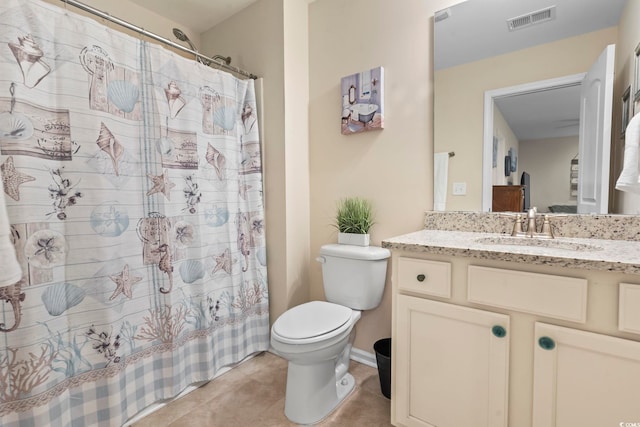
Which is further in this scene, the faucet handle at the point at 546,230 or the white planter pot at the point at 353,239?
the white planter pot at the point at 353,239

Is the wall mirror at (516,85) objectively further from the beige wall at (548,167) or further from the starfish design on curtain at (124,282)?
the starfish design on curtain at (124,282)

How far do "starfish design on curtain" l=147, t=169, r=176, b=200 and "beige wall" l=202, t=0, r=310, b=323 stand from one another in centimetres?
65

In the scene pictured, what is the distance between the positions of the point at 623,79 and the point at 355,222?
51.9 inches

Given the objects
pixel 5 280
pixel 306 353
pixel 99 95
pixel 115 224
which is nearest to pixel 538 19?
pixel 306 353

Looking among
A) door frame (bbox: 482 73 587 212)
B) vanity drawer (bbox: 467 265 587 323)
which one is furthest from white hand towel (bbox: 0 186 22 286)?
door frame (bbox: 482 73 587 212)

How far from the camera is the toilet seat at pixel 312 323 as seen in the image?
1403 mm

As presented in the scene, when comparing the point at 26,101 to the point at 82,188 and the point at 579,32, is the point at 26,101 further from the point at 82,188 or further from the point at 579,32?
the point at 579,32

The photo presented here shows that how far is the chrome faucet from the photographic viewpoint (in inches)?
53.8

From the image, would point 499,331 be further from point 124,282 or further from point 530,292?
point 124,282

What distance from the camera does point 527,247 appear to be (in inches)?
48.5

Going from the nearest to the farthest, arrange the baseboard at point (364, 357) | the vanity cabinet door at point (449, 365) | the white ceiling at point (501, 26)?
the vanity cabinet door at point (449, 365), the white ceiling at point (501, 26), the baseboard at point (364, 357)

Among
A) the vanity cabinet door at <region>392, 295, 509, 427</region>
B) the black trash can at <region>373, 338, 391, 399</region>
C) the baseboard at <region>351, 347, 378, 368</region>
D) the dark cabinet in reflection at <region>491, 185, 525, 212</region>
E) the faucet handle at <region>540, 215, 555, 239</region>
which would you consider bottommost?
the baseboard at <region>351, 347, 378, 368</region>

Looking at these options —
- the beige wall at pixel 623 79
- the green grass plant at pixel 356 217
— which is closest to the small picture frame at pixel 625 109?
the beige wall at pixel 623 79

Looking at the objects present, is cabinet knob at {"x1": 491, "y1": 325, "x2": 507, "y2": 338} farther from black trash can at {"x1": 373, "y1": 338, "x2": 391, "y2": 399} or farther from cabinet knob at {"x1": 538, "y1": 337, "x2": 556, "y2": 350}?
black trash can at {"x1": 373, "y1": 338, "x2": 391, "y2": 399}
